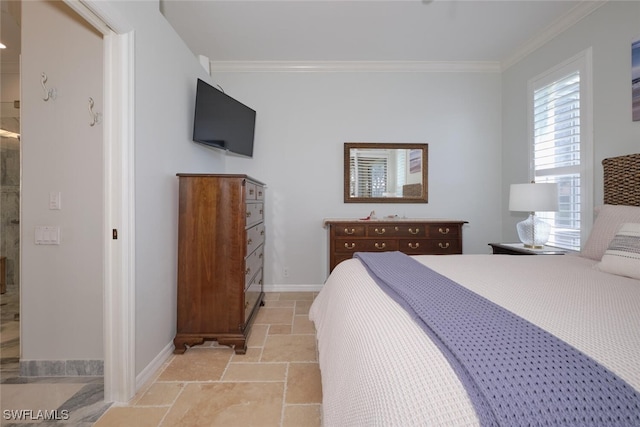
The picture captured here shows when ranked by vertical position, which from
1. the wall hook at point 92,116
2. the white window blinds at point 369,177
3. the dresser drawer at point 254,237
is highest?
the wall hook at point 92,116

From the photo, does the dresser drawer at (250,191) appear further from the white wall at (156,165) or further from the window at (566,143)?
the window at (566,143)

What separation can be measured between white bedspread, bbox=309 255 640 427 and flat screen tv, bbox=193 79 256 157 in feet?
6.44

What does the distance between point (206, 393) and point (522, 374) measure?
67.3 inches

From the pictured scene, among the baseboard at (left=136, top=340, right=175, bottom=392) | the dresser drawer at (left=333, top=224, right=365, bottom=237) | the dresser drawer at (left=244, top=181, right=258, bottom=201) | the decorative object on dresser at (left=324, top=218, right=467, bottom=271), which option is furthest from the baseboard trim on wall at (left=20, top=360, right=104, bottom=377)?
the dresser drawer at (left=333, top=224, right=365, bottom=237)

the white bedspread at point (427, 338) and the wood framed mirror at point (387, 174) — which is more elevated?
the wood framed mirror at point (387, 174)

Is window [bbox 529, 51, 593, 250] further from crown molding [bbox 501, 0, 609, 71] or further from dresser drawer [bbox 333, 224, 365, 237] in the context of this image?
dresser drawer [bbox 333, 224, 365, 237]

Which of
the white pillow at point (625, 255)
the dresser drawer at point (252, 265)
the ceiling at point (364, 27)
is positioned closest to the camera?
the white pillow at point (625, 255)

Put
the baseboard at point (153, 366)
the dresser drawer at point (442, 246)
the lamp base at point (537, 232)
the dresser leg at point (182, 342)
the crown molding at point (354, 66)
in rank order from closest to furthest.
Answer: the baseboard at point (153, 366) < the dresser leg at point (182, 342) < the lamp base at point (537, 232) < the dresser drawer at point (442, 246) < the crown molding at point (354, 66)

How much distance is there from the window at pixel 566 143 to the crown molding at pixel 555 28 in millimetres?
348

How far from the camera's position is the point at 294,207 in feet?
11.6

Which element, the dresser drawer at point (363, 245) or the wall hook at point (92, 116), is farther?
the dresser drawer at point (363, 245)

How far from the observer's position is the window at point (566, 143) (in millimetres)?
2461

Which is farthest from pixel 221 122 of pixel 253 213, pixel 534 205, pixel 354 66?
pixel 534 205

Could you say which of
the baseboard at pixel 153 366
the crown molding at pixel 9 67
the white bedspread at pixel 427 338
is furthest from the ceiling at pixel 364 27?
the baseboard at pixel 153 366
